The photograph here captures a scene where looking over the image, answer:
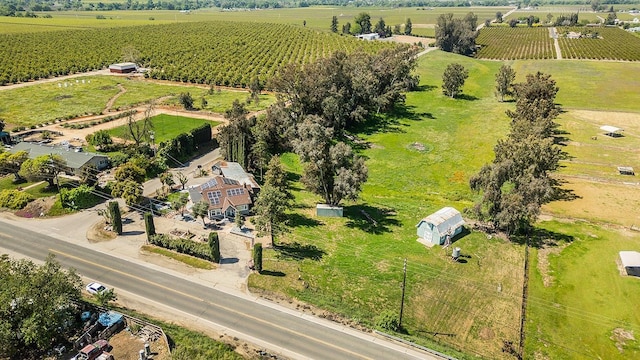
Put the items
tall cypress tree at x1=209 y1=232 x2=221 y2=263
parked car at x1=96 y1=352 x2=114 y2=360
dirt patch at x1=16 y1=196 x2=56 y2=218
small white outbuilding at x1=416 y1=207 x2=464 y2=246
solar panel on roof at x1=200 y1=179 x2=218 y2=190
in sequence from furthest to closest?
solar panel on roof at x1=200 y1=179 x2=218 y2=190, dirt patch at x1=16 y1=196 x2=56 y2=218, small white outbuilding at x1=416 y1=207 x2=464 y2=246, tall cypress tree at x1=209 y1=232 x2=221 y2=263, parked car at x1=96 y1=352 x2=114 y2=360

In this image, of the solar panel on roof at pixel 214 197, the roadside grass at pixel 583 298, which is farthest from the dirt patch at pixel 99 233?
the roadside grass at pixel 583 298

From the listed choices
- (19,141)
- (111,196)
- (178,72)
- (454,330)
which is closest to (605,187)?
(454,330)

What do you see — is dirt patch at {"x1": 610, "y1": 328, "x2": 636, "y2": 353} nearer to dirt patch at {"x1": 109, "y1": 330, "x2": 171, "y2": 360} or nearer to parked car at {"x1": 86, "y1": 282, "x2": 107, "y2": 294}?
dirt patch at {"x1": 109, "y1": 330, "x2": 171, "y2": 360}

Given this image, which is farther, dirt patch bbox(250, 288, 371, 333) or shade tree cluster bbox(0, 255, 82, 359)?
dirt patch bbox(250, 288, 371, 333)

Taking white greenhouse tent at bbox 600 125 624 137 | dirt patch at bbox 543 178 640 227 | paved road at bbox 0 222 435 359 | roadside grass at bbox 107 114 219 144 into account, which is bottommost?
paved road at bbox 0 222 435 359

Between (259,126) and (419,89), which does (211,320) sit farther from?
(419,89)

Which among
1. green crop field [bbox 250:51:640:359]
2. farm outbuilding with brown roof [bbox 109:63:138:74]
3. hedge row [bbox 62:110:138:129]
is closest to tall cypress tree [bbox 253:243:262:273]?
green crop field [bbox 250:51:640:359]

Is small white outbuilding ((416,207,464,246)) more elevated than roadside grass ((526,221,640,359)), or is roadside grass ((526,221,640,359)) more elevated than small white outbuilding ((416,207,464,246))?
small white outbuilding ((416,207,464,246))
